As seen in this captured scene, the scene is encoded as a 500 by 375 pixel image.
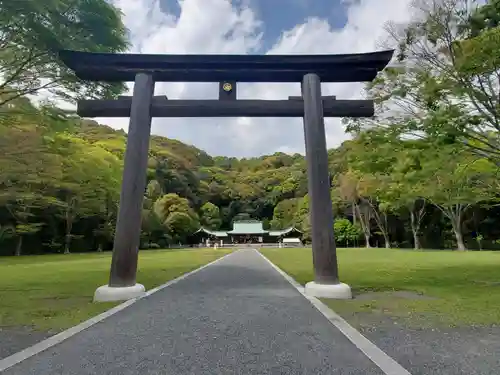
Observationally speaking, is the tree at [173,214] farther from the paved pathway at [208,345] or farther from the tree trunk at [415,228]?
the paved pathway at [208,345]

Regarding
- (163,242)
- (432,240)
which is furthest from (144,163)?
(432,240)

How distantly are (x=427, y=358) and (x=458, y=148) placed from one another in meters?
7.49

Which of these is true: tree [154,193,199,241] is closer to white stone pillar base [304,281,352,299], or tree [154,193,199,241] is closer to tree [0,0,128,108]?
tree [0,0,128,108]

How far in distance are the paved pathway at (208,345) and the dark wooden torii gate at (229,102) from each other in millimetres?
1804

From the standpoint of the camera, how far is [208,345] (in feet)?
13.2

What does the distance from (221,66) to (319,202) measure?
11.8 feet

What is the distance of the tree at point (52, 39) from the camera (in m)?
7.48

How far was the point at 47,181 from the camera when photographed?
80.1 feet

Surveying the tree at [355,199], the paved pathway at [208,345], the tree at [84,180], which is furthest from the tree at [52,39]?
the tree at [355,199]

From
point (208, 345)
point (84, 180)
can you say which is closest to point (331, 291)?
point (208, 345)

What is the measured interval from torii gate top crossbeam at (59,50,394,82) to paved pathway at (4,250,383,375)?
192 inches

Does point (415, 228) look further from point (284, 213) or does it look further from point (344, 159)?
point (284, 213)

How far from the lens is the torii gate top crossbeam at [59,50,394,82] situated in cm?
804

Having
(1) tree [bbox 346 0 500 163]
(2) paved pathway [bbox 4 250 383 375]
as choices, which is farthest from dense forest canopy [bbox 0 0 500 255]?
(2) paved pathway [bbox 4 250 383 375]
